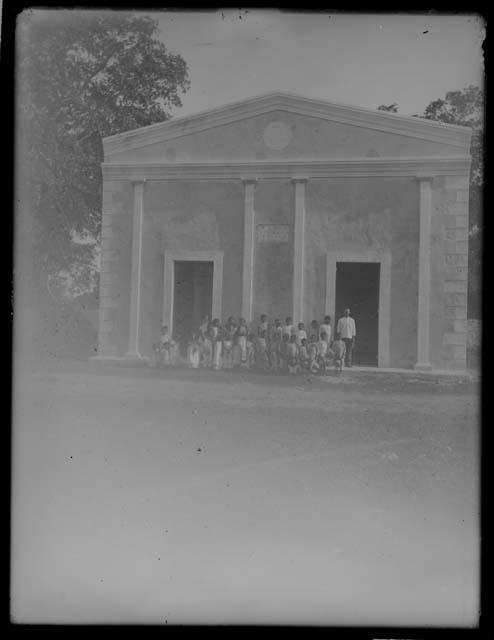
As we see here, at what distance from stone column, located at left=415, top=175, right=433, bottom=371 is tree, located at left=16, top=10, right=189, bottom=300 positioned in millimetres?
1833

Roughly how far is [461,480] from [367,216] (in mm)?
1900

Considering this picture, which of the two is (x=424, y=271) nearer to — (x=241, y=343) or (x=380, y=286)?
(x=380, y=286)

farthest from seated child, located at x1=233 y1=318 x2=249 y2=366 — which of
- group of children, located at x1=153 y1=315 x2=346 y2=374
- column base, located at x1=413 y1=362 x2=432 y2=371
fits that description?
column base, located at x1=413 y1=362 x2=432 y2=371

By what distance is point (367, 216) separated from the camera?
4.00 m

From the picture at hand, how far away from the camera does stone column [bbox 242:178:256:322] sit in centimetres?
406

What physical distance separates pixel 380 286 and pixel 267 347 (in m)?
0.90

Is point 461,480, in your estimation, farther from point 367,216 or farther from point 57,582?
point 57,582

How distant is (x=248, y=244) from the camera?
161 inches

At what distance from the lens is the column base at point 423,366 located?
153 inches

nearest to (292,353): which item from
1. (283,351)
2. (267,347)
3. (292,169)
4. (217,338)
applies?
(283,351)

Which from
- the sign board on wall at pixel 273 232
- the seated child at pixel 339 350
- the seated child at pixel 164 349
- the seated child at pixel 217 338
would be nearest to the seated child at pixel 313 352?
the seated child at pixel 339 350

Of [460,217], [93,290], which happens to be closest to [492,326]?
[460,217]

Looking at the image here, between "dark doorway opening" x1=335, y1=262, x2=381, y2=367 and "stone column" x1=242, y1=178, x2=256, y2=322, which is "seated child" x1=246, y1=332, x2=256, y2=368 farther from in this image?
"dark doorway opening" x1=335, y1=262, x2=381, y2=367

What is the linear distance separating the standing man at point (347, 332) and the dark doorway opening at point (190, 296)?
3.05 feet
